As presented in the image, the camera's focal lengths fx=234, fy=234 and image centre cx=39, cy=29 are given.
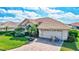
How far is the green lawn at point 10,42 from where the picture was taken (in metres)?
1.97

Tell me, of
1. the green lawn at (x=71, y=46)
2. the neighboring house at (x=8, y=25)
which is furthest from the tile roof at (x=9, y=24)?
the green lawn at (x=71, y=46)

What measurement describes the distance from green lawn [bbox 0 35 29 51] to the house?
132 mm

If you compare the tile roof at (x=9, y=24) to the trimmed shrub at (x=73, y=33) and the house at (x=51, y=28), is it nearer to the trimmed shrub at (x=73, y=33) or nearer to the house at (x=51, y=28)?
the house at (x=51, y=28)

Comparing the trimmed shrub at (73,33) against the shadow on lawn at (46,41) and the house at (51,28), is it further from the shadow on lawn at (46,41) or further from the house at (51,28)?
the shadow on lawn at (46,41)

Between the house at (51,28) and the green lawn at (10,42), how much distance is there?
0.13m

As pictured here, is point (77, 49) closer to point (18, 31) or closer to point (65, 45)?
point (65, 45)

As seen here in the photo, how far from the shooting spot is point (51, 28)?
1983 mm

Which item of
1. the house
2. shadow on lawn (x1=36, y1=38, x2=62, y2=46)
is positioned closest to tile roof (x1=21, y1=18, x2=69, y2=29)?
the house

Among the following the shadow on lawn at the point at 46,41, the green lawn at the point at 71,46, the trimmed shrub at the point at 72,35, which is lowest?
the green lawn at the point at 71,46

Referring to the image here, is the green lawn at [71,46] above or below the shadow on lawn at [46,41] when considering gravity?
below

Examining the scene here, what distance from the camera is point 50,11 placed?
6.40ft

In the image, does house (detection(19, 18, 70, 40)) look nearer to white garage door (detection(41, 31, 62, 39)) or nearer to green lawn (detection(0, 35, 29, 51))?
white garage door (detection(41, 31, 62, 39))

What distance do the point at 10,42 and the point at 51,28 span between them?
365mm
